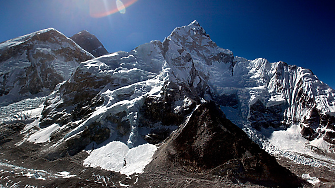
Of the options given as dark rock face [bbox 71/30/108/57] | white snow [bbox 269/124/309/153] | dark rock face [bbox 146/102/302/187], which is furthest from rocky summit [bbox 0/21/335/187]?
dark rock face [bbox 71/30/108/57]

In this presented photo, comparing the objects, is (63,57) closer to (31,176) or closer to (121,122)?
(121,122)

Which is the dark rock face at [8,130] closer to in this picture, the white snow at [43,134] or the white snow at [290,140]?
the white snow at [43,134]

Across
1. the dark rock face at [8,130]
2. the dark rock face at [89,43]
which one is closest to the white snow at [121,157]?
the dark rock face at [8,130]

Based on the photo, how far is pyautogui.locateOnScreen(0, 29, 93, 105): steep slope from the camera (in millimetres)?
39938

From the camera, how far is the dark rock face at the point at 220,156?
13141 millimetres

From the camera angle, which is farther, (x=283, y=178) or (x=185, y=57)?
(x=185, y=57)

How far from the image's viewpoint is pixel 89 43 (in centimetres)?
8831

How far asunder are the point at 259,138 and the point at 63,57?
200ft

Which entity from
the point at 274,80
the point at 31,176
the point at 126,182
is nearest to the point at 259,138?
the point at 274,80

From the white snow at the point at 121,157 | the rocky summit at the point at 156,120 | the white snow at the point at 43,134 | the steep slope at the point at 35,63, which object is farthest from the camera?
the steep slope at the point at 35,63

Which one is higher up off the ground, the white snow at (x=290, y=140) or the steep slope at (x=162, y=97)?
the steep slope at (x=162, y=97)

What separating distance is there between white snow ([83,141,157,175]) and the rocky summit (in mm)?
128

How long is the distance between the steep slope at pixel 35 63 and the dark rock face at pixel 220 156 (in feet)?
140

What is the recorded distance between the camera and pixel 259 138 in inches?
1585
